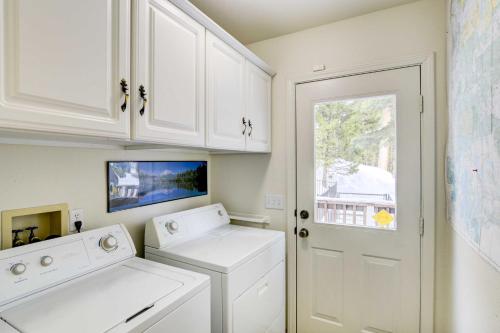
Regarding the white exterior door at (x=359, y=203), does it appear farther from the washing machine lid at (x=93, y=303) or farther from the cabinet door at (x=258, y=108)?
the washing machine lid at (x=93, y=303)

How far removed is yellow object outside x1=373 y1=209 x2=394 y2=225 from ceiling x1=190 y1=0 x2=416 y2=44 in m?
1.43

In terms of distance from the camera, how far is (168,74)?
1.24 meters

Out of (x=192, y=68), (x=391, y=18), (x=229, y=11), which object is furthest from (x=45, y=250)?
(x=391, y=18)

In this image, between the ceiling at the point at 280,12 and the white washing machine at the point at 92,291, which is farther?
the ceiling at the point at 280,12

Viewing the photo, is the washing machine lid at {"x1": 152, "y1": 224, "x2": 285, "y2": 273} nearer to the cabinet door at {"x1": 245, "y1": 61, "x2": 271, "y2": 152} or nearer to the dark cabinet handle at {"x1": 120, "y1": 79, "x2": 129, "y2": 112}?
the cabinet door at {"x1": 245, "y1": 61, "x2": 271, "y2": 152}

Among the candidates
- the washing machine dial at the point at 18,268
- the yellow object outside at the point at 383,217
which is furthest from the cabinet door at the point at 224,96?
the yellow object outside at the point at 383,217

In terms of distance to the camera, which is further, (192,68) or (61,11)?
(192,68)

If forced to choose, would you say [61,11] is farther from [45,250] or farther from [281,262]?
[281,262]

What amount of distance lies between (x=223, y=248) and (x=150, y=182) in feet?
2.13

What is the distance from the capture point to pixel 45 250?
3.51ft

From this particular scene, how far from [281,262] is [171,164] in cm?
109

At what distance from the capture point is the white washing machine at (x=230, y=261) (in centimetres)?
131

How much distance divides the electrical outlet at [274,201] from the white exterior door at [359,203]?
154 millimetres

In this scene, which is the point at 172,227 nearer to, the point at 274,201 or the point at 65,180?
the point at 65,180
